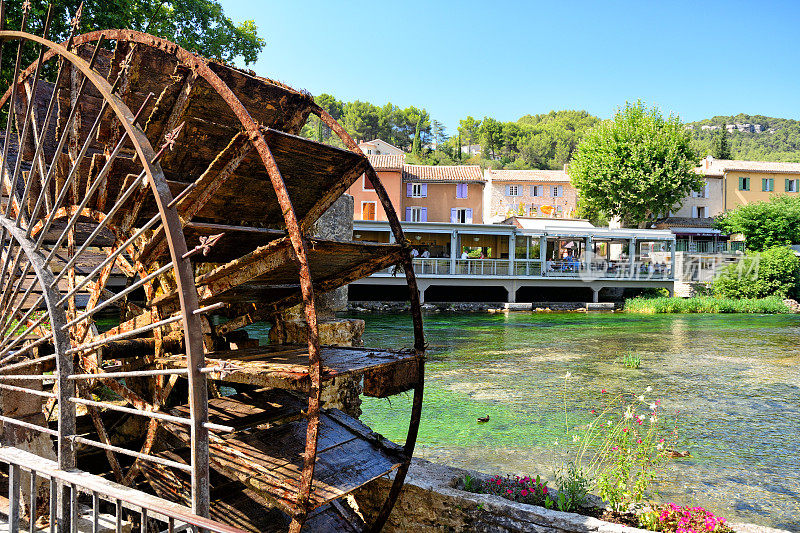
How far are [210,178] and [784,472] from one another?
22.7 ft

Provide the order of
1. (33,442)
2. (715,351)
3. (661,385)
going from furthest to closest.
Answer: (715,351) → (661,385) → (33,442)

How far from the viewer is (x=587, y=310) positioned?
28.6 meters

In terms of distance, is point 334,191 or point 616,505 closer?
point 616,505

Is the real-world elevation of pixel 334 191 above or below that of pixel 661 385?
above

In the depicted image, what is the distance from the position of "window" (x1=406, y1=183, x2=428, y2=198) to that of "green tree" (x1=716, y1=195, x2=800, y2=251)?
806 inches

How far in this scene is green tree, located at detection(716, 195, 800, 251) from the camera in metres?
36.8

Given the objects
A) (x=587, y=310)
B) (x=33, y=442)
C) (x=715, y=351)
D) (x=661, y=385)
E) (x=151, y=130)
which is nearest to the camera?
(x=33, y=442)

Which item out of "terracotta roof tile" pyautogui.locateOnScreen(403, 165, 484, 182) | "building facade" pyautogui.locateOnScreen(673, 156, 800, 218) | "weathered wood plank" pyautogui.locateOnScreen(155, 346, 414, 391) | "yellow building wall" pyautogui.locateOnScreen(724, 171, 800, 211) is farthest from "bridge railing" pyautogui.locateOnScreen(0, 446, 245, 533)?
"yellow building wall" pyautogui.locateOnScreen(724, 171, 800, 211)

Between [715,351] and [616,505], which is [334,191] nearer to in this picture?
[616,505]

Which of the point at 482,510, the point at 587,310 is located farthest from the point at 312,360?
the point at 587,310

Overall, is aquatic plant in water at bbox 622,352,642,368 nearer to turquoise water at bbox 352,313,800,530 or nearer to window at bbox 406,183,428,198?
turquoise water at bbox 352,313,800,530

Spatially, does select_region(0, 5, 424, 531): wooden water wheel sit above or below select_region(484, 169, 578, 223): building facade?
below

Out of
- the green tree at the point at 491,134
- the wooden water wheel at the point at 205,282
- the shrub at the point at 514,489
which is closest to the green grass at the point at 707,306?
the shrub at the point at 514,489

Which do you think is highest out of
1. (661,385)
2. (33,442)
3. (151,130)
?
(151,130)
